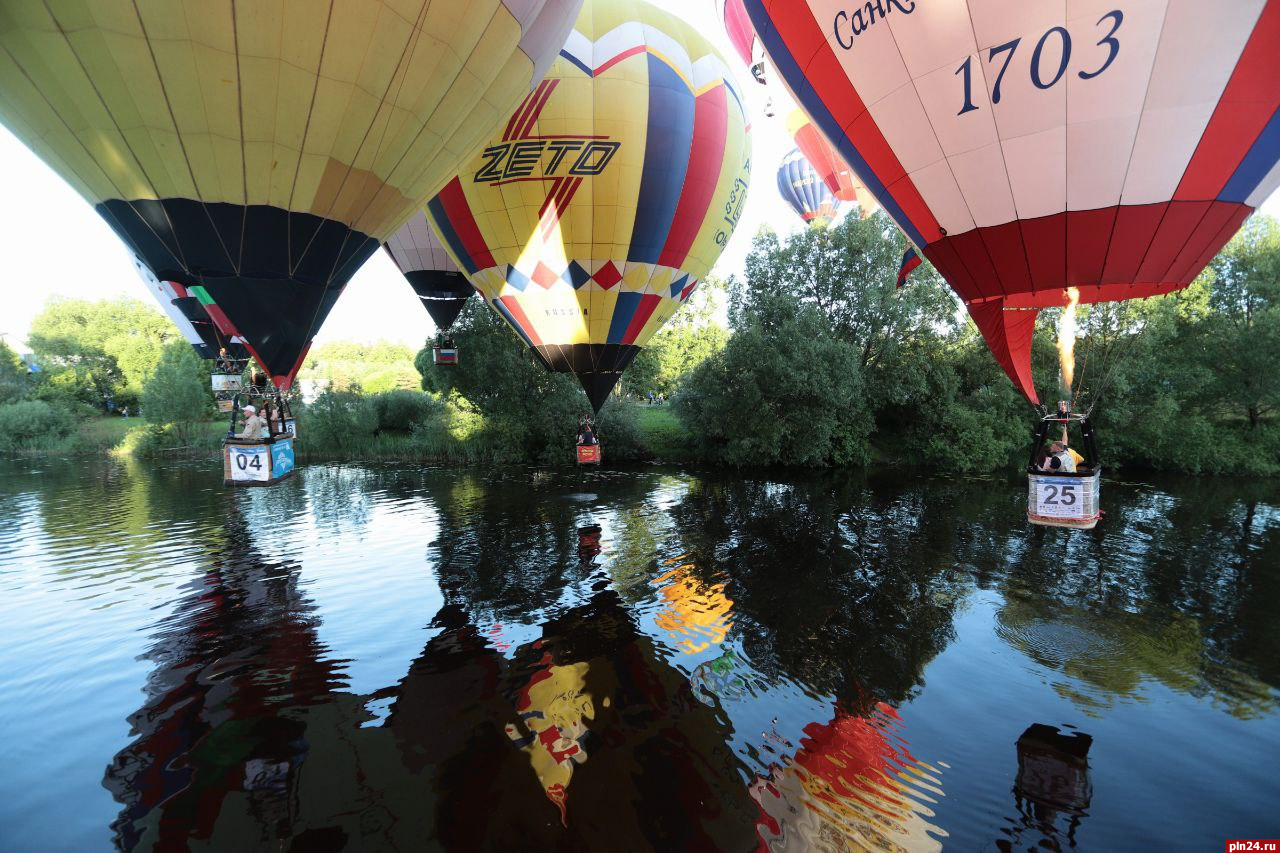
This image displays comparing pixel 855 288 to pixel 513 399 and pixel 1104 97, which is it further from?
pixel 1104 97

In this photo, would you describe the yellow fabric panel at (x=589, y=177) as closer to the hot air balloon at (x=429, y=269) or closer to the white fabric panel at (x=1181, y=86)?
the hot air balloon at (x=429, y=269)

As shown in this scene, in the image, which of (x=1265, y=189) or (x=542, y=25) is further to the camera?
(x=542, y=25)

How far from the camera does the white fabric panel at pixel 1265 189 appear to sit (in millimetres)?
4477

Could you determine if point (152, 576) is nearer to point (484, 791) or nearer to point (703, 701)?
point (484, 791)

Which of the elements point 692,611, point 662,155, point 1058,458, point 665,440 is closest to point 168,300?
point 662,155

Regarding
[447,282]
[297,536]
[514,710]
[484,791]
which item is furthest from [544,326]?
[484,791]

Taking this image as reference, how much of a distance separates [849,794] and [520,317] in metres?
9.31

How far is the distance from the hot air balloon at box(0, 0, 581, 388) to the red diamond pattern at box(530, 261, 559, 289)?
185 inches

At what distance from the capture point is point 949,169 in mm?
5027

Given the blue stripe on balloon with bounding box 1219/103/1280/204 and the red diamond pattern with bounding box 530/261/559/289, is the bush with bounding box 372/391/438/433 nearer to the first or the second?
the red diamond pattern with bounding box 530/261/559/289

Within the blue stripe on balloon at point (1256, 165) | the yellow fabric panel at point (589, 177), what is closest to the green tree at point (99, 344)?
the yellow fabric panel at point (589, 177)

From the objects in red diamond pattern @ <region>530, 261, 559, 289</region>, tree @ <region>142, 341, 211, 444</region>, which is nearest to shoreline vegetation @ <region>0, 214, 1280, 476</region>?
tree @ <region>142, 341, 211, 444</region>

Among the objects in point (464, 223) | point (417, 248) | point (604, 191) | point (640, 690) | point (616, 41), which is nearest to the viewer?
point (640, 690)

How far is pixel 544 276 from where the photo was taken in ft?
34.3
